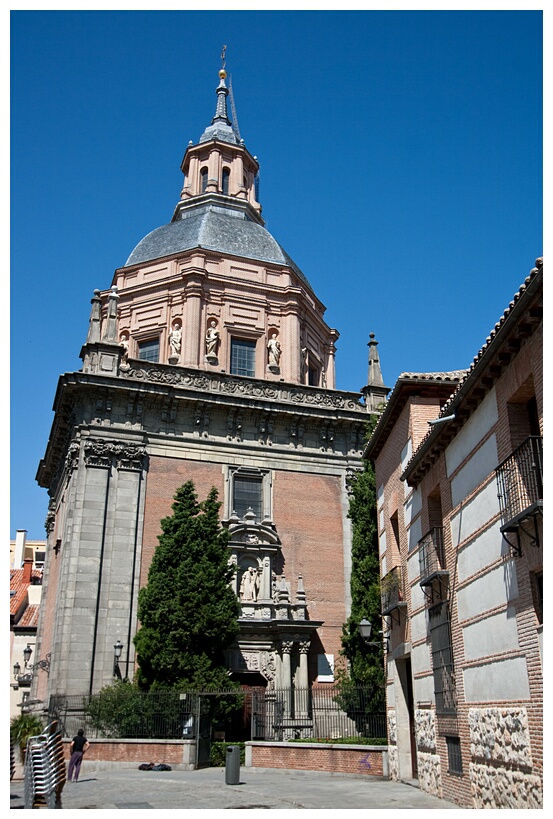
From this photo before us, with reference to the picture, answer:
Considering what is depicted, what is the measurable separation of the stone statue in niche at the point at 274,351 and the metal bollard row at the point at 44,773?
23697mm

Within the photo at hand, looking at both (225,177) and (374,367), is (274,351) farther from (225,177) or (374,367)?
(225,177)

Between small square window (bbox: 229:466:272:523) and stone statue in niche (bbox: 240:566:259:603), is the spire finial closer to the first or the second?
small square window (bbox: 229:466:272:523)

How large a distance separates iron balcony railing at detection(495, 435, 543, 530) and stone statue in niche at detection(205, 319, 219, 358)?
23109mm

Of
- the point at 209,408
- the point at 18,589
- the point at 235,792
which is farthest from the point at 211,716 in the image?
the point at 18,589

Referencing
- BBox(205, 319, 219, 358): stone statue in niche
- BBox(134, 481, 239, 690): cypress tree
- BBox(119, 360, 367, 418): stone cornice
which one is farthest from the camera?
BBox(205, 319, 219, 358): stone statue in niche

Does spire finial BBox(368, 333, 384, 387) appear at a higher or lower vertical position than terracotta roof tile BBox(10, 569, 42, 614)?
higher

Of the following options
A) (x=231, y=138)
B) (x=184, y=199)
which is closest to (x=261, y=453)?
(x=184, y=199)

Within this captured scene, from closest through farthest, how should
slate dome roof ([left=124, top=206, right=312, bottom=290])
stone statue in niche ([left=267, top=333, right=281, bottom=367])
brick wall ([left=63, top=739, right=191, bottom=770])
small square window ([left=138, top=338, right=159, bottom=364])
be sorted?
1. brick wall ([left=63, top=739, right=191, bottom=770])
2. stone statue in niche ([left=267, top=333, right=281, bottom=367])
3. small square window ([left=138, top=338, right=159, bottom=364])
4. slate dome roof ([left=124, top=206, right=312, bottom=290])

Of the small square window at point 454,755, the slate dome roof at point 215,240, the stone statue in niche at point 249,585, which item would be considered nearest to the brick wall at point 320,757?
the small square window at point 454,755

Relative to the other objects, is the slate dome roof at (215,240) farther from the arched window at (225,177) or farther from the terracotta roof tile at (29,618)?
the terracotta roof tile at (29,618)

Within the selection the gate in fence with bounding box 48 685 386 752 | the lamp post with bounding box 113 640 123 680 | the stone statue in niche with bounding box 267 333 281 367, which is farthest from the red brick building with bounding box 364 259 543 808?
the stone statue in niche with bounding box 267 333 281 367

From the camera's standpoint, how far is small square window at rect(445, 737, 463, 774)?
12.8m

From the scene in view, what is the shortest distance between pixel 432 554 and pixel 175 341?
20.9 metres

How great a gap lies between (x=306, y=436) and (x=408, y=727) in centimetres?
1468
